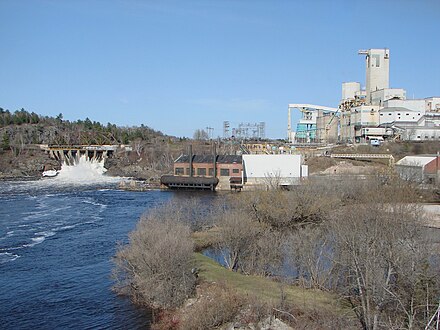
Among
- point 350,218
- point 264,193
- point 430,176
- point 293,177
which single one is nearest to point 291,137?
point 293,177

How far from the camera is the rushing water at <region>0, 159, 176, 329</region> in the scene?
1348 centimetres

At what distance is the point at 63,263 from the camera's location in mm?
18469

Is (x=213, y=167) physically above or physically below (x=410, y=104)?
below

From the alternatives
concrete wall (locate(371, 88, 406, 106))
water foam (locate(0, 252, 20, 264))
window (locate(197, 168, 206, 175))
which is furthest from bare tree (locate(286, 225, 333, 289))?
concrete wall (locate(371, 88, 406, 106))

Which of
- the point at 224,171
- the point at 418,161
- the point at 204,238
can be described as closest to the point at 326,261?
the point at 204,238

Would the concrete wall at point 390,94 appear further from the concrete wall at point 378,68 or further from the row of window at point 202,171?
the row of window at point 202,171

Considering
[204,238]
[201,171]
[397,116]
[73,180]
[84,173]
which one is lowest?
[204,238]

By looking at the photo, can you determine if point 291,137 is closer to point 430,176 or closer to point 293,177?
point 293,177

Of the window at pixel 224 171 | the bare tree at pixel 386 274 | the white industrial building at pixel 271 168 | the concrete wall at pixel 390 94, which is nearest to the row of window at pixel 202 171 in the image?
the window at pixel 224 171

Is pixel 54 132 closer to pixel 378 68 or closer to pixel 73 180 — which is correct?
pixel 73 180

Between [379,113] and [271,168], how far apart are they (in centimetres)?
2055

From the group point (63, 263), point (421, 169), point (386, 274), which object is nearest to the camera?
point (386, 274)

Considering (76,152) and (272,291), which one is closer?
(272,291)

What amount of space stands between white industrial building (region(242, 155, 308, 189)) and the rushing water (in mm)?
12860
